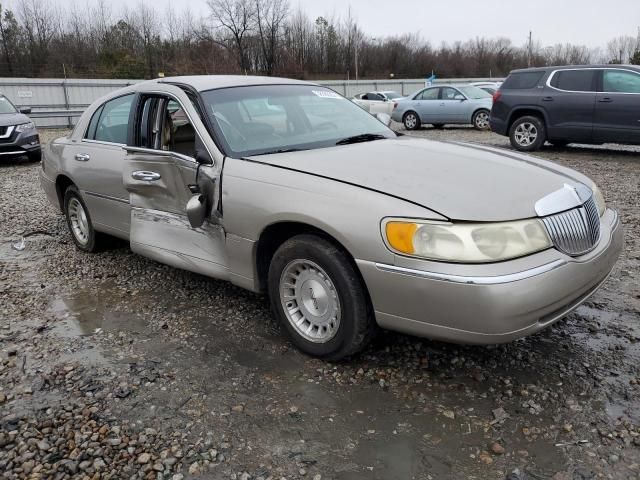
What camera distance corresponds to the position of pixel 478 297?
247 cm

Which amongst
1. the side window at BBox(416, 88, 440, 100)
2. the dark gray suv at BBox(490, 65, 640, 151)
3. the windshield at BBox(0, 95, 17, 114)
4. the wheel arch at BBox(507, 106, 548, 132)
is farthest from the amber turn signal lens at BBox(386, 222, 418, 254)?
the side window at BBox(416, 88, 440, 100)

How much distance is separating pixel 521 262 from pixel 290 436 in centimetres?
135

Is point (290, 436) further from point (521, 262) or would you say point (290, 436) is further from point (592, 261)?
point (592, 261)

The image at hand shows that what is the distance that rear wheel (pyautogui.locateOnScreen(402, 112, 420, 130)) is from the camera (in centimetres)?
1767

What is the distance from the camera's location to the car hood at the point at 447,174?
8.81 ft

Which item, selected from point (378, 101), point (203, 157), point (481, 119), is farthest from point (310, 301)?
point (378, 101)

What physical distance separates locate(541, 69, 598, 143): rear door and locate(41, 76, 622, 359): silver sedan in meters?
7.49

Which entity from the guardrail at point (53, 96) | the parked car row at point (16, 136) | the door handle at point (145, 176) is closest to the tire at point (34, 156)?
the parked car row at point (16, 136)

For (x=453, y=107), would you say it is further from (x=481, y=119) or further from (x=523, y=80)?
(x=523, y=80)

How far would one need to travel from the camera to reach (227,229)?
135 inches

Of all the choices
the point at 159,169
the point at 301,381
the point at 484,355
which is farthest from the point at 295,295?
the point at 159,169

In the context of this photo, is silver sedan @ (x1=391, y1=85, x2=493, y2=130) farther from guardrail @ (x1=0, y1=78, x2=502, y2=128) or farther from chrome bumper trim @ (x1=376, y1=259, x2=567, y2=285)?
chrome bumper trim @ (x1=376, y1=259, x2=567, y2=285)

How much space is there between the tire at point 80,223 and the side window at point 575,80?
9.15 metres

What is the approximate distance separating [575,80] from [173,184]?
9.32 metres
